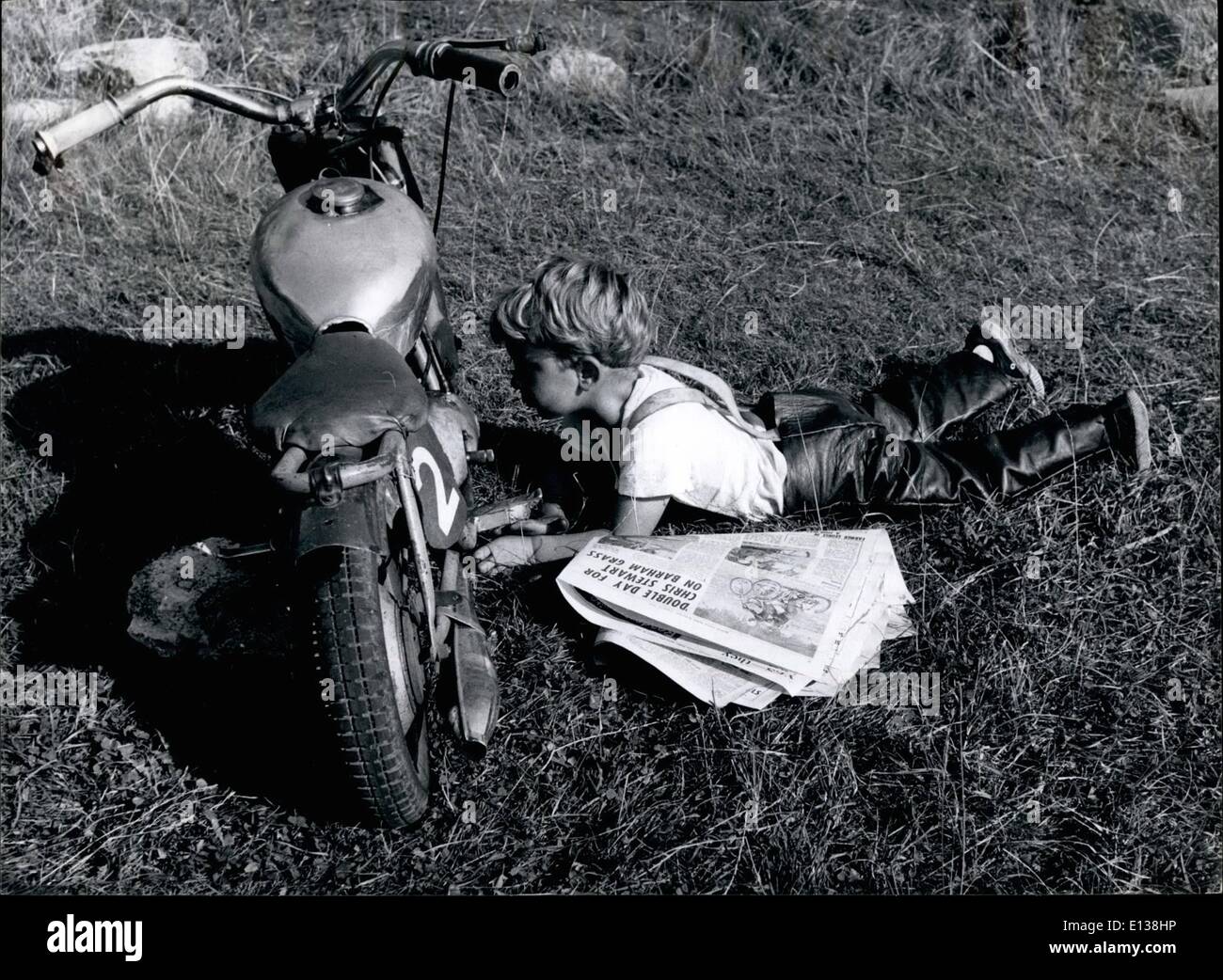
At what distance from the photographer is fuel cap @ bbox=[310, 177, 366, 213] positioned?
7.43 feet

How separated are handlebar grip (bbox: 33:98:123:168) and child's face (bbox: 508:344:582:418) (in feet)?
3.17

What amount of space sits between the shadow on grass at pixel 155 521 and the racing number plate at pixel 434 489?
444mm

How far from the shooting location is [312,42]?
468 cm

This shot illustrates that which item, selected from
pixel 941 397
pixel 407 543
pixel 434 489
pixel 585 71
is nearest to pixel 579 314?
pixel 434 489

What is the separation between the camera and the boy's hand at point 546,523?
283 cm

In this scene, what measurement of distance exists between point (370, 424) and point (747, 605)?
0.97m

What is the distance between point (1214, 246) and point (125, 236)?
3565 millimetres

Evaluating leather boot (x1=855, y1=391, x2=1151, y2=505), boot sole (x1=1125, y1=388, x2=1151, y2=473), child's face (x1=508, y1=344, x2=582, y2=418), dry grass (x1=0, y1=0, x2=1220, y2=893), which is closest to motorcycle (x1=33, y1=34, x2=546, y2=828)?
child's face (x1=508, y1=344, x2=582, y2=418)

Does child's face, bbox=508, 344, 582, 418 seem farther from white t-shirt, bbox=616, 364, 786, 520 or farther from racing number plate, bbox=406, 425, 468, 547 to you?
racing number plate, bbox=406, 425, 468, 547

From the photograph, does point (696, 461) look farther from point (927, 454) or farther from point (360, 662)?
point (360, 662)

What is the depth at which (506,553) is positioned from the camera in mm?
2738

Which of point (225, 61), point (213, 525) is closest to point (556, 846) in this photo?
point (213, 525)
